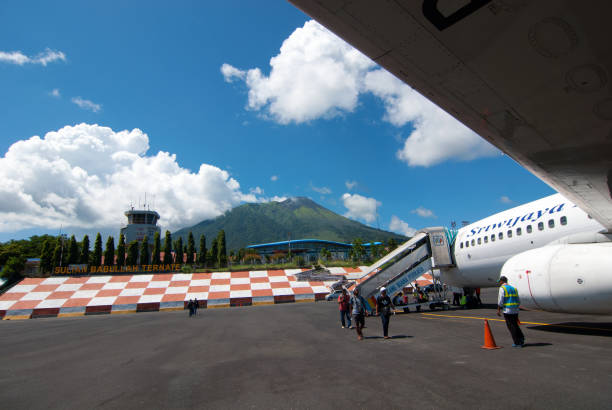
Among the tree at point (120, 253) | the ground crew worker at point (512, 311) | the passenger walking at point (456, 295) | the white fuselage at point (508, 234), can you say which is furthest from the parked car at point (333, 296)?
the tree at point (120, 253)

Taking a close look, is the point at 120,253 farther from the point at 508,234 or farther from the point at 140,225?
the point at 508,234

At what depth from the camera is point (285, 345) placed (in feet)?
30.4

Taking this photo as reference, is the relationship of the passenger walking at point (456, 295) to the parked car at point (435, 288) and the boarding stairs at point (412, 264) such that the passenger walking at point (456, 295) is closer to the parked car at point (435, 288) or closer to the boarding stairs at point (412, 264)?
the parked car at point (435, 288)

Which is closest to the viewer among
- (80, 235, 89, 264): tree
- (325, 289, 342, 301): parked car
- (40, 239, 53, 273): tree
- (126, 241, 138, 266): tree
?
(325, 289, 342, 301): parked car

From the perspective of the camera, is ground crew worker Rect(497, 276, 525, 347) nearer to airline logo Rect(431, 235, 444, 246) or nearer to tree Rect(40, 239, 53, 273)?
airline logo Rect(431, 235, 444, 246)

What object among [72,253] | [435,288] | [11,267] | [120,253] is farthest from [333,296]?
[11,267]

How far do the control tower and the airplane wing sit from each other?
7690 cm

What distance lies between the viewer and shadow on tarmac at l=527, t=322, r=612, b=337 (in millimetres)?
8459

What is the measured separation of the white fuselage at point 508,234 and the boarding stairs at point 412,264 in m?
0.80

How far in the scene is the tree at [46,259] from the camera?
44.2m

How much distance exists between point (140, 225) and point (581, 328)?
258ft

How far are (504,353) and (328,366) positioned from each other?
3.99 meters

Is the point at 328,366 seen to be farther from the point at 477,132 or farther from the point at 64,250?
the point at 64,250

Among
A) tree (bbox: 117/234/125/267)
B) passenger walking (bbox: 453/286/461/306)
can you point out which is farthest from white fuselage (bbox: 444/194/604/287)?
tree (bbox: 117/234/125/267)
